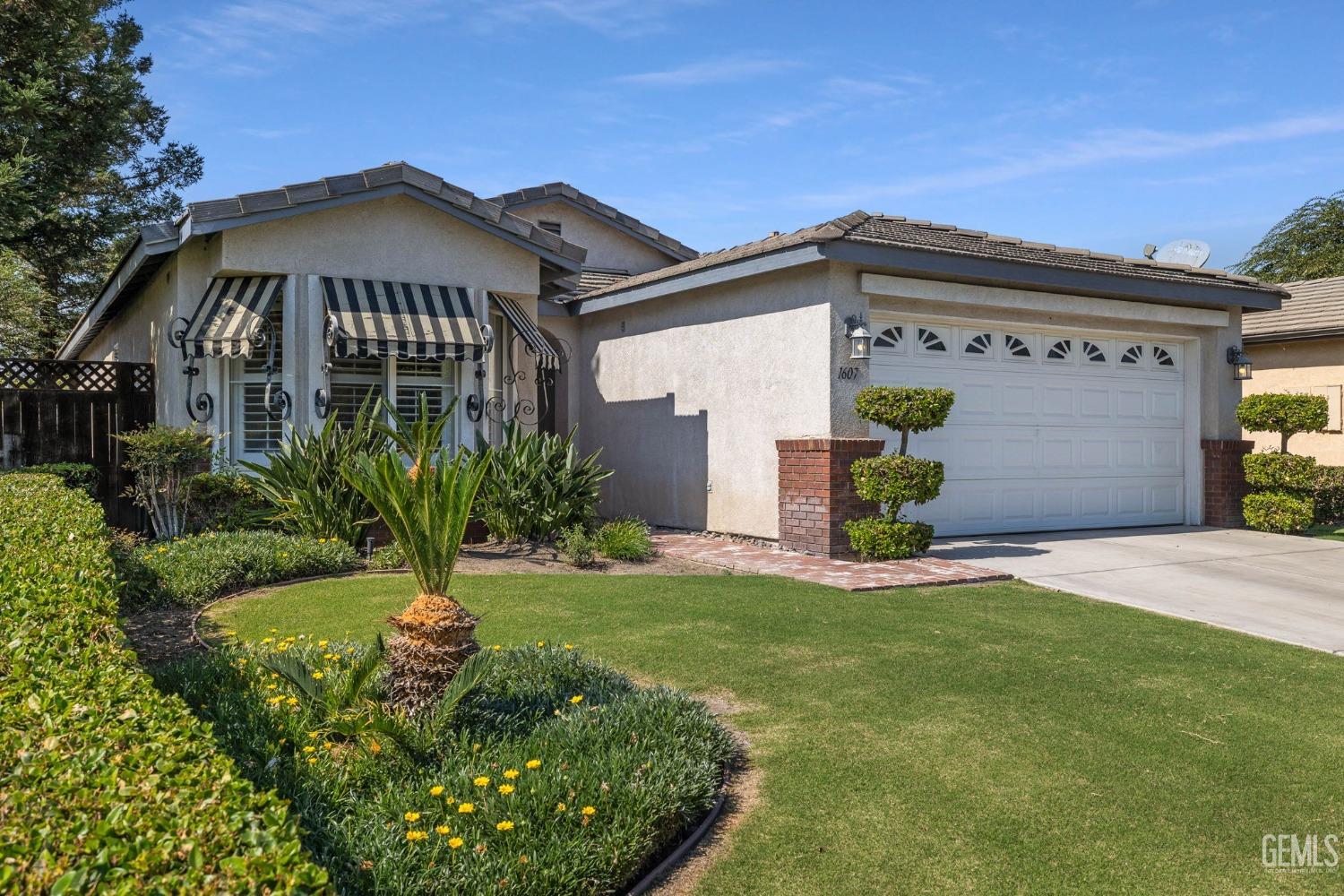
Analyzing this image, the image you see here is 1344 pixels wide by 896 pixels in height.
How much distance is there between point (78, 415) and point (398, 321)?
5.22m

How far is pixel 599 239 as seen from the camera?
19391mm

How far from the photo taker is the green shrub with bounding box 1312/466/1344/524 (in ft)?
51.8

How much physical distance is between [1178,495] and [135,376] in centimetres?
1585

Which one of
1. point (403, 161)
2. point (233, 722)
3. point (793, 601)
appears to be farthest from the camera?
point (403, 161)

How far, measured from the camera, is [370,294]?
1252cm

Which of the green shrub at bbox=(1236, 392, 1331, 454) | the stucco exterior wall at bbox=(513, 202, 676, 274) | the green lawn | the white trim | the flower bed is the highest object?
the stucco exterior wall at bbox=(513, 202, 676, 274)

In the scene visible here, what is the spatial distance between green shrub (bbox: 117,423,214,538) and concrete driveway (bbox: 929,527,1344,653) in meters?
8.77

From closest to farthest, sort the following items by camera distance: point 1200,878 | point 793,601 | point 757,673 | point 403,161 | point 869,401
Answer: point 1200,878 → point 757,673 → point 793,601 → point 869,401 → point 403,161

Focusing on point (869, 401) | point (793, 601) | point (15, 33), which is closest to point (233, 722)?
point (793, 601)

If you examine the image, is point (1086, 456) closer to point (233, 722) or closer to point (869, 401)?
point (869, 401)

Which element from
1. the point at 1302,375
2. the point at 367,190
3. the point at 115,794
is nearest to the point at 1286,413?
the point at 1302,375

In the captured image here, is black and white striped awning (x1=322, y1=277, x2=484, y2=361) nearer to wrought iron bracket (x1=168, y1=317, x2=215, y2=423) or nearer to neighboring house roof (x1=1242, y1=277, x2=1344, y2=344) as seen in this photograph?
wrought iron bracket (x1=168, y1=317, x2=215, y2=423)

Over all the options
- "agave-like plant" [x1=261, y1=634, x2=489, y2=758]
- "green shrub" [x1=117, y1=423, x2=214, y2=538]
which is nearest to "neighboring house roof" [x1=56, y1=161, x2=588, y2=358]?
"green shrub" [x1=117, y1=423, x2=214, y2=538]

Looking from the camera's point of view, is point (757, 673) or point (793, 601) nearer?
point (757, 673)
